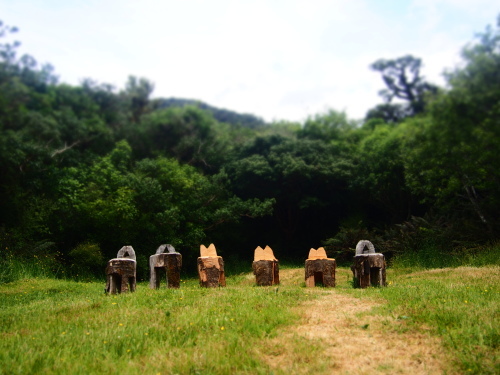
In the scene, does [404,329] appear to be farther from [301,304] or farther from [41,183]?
[41,183]

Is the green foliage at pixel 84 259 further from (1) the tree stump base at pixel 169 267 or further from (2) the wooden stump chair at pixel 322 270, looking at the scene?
(2) the wooden stump chair at pixel 322 270

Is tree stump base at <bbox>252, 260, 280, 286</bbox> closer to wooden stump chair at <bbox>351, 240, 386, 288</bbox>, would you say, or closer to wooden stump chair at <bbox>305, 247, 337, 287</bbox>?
wooden stump chair at <bbox>305, 247, 337, 287</bbox>

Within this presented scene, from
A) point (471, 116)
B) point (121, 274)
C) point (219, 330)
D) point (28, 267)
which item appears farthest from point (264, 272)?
point (28, 267)

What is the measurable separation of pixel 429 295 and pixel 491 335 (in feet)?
9.00

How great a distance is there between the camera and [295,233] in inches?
969

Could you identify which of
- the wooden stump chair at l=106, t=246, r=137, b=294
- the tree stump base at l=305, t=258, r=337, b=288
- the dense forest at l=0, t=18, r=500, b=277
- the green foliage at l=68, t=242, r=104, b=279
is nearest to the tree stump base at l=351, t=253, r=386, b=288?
the tree stump base at l=305, t=258, r=337, b=288

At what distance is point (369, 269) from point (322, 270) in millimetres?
1212

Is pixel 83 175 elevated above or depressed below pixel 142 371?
above

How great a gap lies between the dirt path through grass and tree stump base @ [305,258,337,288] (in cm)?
404

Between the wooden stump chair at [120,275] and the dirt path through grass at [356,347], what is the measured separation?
15.6 feet

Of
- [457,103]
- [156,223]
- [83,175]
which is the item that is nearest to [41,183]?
[83,175]

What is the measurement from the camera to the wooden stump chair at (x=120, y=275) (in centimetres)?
1087

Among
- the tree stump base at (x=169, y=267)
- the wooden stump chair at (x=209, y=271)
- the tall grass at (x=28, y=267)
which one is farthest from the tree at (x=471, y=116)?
the tall grass at (x=28, y=267)

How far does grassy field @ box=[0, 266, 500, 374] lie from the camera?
582 centimetres
